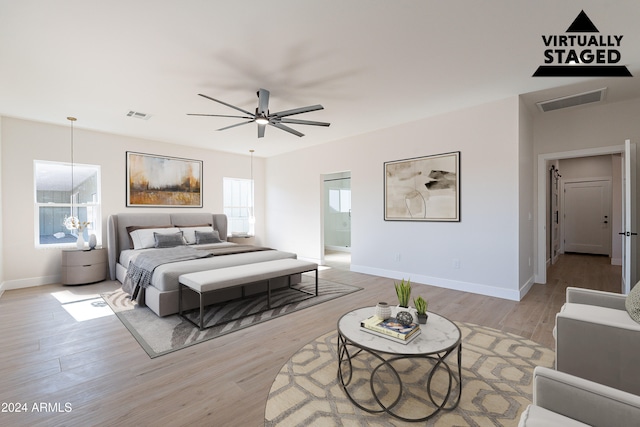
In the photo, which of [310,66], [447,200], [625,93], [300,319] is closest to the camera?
[310,66]

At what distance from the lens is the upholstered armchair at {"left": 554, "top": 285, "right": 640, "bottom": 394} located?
1.66 metres

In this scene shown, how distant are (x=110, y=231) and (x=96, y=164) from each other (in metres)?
1.28

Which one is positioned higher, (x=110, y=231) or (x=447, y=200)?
(x=447, y=200)

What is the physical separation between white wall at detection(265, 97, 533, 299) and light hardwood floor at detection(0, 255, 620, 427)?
0.56 meters

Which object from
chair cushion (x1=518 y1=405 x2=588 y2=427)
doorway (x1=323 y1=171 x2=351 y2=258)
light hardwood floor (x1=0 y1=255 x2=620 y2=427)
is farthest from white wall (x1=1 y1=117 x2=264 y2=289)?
chair cushion (x1=518 y1=405 x2=588 y2=427)

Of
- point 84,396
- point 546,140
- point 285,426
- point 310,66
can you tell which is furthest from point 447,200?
point 84,396

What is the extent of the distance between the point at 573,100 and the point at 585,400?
4.23 metres

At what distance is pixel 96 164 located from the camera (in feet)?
17.2

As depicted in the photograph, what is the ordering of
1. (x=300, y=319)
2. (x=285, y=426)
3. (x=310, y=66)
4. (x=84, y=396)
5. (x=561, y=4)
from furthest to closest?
(x=300, y=319), (x=310, y=66), (x=561, y=4), (x=84, y=396), (x=285, y=426)

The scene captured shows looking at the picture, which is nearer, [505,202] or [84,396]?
[84,396]

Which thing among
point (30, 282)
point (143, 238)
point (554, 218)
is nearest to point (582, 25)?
point (554, 218)

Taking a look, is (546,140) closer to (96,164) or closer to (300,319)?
(300,319)

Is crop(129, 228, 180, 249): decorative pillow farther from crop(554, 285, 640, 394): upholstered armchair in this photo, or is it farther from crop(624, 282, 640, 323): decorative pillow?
crop(624, 282, 640, 323): decorative pillow

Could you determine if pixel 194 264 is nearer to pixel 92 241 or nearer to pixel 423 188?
pixel 92 241
